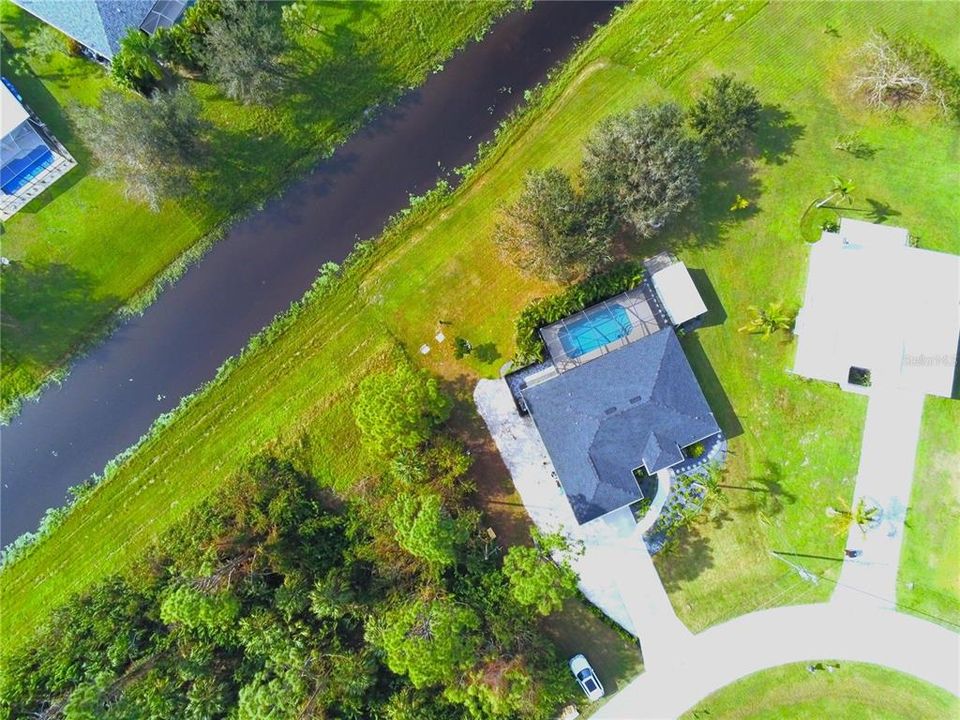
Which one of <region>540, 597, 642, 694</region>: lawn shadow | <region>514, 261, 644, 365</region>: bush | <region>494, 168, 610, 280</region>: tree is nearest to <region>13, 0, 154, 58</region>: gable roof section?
<region>494, 168, 610, 280</region>: tree

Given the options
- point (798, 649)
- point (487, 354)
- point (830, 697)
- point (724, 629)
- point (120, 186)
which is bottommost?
point (830, 697)

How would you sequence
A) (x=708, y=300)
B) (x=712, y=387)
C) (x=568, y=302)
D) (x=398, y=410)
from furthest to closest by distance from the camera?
(x=708, y=300), (x=712, y=387), (x=568, y=302), (x=398, y=410)

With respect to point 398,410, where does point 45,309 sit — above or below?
above

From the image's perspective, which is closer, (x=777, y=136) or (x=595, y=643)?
(x=595, y=643)

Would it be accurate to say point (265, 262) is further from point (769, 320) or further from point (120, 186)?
point (769, 320)

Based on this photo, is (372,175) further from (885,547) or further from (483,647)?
(885,547)

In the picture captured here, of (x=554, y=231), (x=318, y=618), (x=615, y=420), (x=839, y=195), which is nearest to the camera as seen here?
(x=318, y=618)

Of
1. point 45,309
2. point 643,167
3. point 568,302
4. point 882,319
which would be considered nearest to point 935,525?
point 882,319
